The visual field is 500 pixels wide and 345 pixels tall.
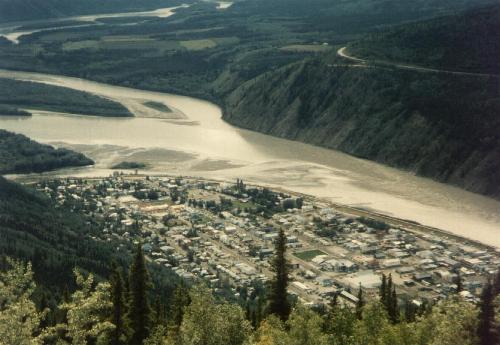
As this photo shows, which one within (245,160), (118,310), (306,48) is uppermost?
(306,48)

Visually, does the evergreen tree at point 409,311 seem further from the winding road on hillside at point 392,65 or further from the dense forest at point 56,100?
the dense forest at point 56,100

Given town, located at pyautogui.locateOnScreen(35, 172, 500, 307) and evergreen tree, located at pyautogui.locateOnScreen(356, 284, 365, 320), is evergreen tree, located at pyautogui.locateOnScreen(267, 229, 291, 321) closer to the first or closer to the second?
evergreen tree, located at pyautogui.locateOnScreen(356, 284, 365, 320)

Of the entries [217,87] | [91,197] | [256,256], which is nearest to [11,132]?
[91,197]

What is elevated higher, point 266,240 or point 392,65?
point 392,65

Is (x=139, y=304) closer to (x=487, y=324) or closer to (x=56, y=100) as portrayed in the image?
(x=487, y=324)

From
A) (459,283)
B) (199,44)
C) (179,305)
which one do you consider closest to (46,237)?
(179,305)

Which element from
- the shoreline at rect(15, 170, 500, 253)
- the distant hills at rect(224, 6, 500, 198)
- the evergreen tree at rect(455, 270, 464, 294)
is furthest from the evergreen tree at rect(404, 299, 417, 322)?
the distant hills at rect(224, 6, 500, 198)

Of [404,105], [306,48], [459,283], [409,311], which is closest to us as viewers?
[409,311]
